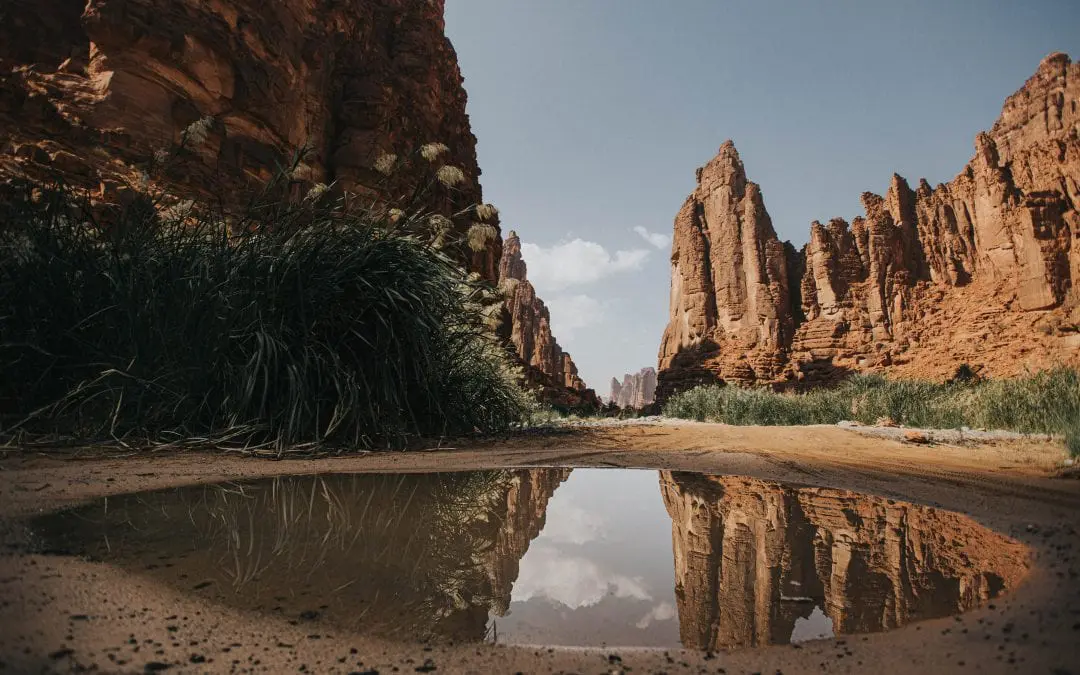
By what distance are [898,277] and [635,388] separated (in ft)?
376

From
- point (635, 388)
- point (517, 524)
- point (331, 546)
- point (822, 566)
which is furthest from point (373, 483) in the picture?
point (635, 388)

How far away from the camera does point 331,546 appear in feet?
5.49

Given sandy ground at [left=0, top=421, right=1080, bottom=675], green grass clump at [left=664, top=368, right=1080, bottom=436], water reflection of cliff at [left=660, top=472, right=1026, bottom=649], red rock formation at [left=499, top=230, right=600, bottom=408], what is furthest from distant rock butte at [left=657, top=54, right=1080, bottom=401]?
sandy ground at [left=0, top=421, right=1080, bottom=675]

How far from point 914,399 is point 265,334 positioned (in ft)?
46.0

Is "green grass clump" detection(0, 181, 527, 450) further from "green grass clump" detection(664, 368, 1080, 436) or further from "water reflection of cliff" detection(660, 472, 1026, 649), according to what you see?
"green grass clump" detection(664, 368, 1080, 436)

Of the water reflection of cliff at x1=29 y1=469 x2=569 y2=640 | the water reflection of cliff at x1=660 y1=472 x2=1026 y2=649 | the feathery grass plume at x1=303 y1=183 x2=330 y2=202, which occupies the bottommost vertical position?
the water reflection of cliff at x1=660 y1=472 x2=1026 y2=649

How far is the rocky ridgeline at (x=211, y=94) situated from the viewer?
10.8 meters

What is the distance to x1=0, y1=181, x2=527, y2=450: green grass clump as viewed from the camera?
3.88 meters

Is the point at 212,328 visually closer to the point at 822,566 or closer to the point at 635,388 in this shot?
the point at 822,566

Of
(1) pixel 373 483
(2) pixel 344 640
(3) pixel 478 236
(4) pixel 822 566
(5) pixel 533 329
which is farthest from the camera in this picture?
(5) pixel 533 329

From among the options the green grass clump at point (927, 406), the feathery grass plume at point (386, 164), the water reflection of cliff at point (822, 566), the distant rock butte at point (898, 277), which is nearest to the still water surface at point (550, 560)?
the water reflection of cliff at point (822, 566)

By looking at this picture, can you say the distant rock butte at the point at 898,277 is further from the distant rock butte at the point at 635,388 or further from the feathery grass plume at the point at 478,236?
the distant rock butte at the point at 635,388

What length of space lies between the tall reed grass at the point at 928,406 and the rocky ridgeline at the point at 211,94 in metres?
7.93

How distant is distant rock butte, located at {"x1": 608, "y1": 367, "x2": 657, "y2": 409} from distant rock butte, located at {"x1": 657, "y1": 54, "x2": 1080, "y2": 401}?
88615 mm
